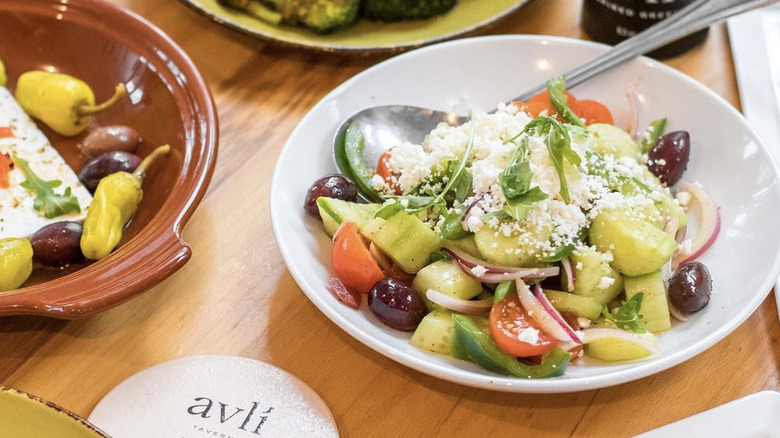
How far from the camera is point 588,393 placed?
1.19 m

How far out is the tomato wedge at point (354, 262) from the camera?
1191mm

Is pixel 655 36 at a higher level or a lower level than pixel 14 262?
higher

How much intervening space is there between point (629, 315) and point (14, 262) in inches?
37.2

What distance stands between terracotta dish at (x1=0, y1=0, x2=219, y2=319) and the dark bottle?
0.90 meters

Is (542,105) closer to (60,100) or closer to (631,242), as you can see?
(631,242)

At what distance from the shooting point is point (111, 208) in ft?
4.39

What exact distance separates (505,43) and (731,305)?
2.35ft

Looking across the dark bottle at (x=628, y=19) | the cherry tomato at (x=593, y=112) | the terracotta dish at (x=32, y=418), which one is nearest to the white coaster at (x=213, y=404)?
the terracotta dish at (x=32, y=418)

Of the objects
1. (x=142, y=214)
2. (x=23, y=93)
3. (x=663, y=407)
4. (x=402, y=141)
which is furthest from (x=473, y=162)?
(x=23, y=93)

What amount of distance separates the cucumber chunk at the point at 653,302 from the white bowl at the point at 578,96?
3cm

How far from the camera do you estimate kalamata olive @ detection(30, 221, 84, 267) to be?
129 cm

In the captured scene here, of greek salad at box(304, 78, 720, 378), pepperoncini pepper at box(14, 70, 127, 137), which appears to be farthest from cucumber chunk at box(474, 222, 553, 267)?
pepperoncini pepper at box(14, 70, 127, 137)

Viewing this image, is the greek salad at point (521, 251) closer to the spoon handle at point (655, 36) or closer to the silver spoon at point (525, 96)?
the silver spoon at point (525, 96)

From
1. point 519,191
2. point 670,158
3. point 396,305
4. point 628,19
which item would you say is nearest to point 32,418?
point 396,305
